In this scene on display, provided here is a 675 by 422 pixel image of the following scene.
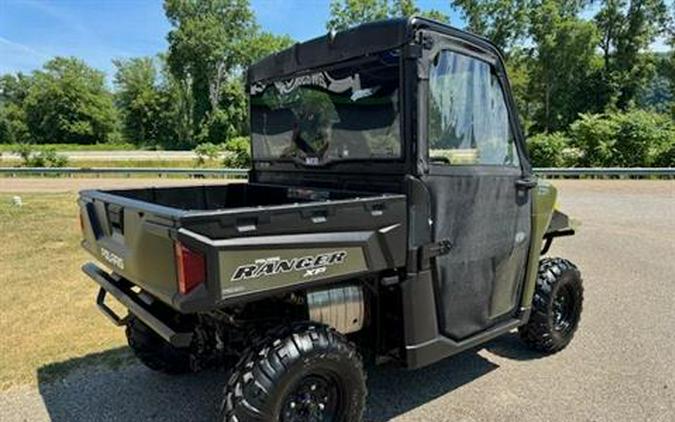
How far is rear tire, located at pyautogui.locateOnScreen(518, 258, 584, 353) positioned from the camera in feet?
13.3

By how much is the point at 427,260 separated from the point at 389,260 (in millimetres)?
294

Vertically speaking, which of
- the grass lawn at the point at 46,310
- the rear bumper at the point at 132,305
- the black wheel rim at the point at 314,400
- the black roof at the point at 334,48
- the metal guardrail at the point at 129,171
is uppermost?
the black roof at the point at 334,48

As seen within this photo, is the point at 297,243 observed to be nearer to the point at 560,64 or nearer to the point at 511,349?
the point at 511,349

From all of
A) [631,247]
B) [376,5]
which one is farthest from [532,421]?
[376,5]

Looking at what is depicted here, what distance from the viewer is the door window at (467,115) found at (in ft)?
9.91

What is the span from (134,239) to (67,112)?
62824 millimetres

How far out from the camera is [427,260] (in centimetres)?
301

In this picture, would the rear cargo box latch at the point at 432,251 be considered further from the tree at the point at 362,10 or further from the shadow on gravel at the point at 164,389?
the tree at the point at 362,10

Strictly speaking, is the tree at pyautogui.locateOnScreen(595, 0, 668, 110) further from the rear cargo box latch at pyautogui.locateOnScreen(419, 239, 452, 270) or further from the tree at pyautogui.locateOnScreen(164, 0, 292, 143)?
the rear cargo box latch at pyautogui.locateOnScreen(419, 239, 452, 270)

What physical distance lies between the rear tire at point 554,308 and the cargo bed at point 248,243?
1.75 m

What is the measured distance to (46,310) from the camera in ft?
17.3

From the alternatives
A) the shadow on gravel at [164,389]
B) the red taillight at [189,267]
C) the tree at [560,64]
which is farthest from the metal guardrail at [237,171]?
the tree at [560,64]

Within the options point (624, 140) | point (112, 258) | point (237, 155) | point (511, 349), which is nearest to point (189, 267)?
point (112, 258)

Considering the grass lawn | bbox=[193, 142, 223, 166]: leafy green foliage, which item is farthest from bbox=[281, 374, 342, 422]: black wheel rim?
bbox=[193, 142, 223, 166]: leafy green foliage
